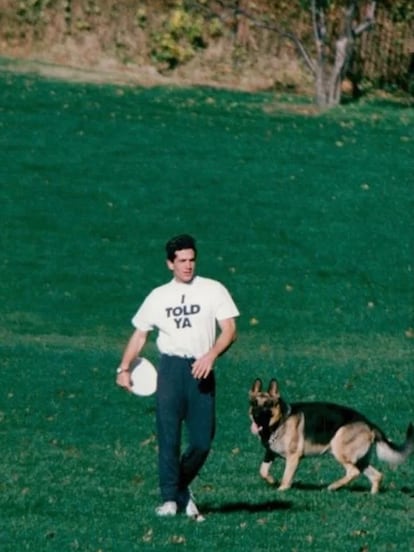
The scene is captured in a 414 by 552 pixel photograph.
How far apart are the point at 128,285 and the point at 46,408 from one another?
8.76 meters

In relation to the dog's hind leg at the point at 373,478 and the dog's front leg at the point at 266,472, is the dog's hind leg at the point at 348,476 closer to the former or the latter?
the dog's hind leg at the point at 373,478

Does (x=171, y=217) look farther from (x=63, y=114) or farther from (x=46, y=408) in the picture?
(x=46, y=408)

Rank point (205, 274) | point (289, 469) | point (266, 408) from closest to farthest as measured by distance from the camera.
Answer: point (266, 408) < point (289, 469) < point (205, 274)

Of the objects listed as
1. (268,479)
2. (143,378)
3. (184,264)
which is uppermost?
(184,264)

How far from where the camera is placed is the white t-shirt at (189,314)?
1249cm

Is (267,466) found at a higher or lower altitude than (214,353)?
lower

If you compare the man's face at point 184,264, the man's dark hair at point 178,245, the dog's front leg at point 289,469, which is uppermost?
the man's dark hair at point 178,245

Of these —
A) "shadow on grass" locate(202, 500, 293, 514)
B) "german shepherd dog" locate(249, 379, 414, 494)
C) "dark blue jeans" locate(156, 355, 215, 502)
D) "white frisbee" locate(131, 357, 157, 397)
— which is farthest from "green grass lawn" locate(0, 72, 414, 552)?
"white frisbee" locate(131, 357, 157, 397)

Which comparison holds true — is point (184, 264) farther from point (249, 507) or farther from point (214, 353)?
point (249, 507)

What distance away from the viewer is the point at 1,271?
28.8 metres

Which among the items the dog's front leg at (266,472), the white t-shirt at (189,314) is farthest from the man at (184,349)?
the dog's front leg at (266,472)

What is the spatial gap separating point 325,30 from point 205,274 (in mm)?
13524

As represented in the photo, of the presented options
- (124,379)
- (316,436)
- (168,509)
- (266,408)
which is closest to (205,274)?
(316,436)

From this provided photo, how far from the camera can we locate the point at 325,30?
41125mm
